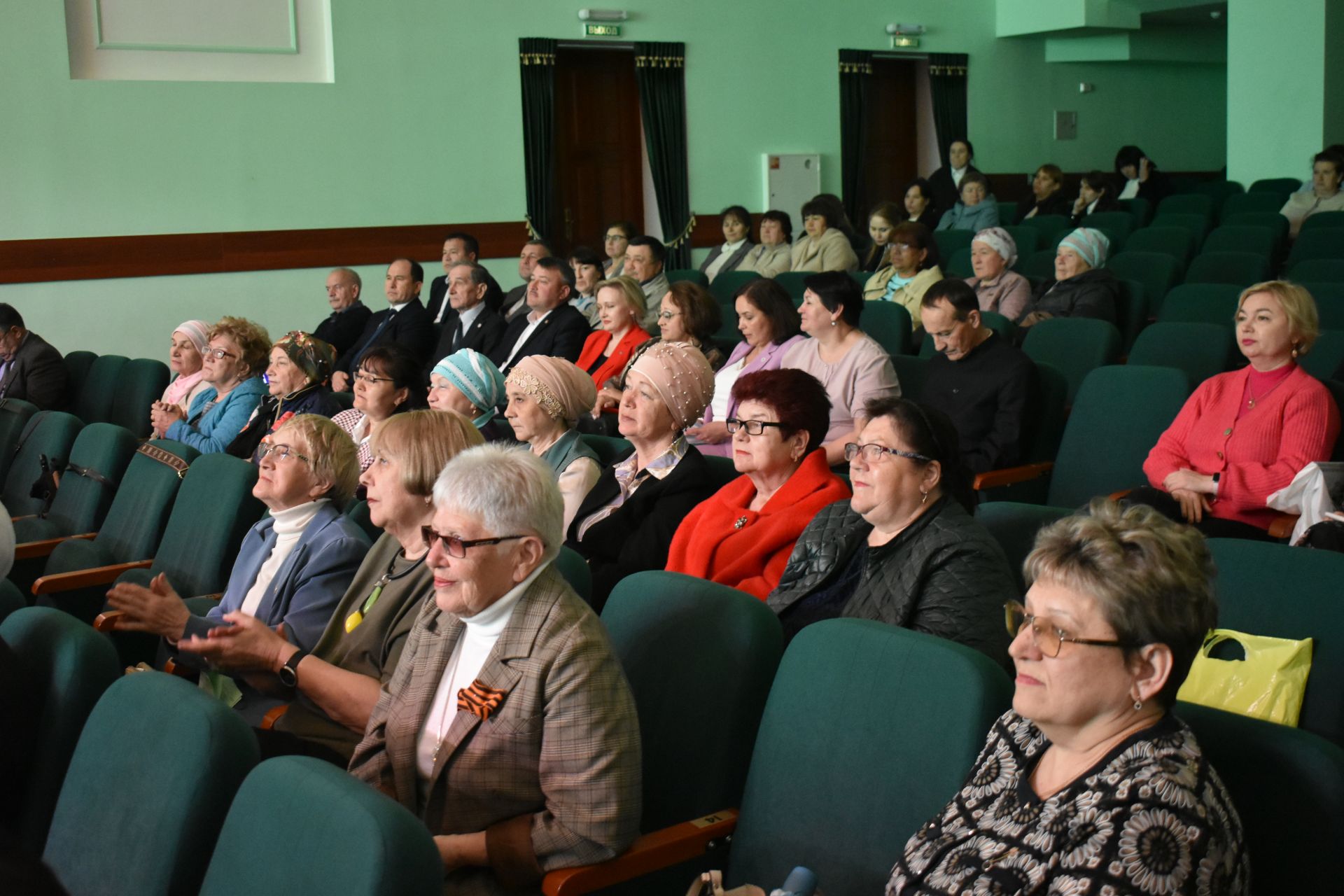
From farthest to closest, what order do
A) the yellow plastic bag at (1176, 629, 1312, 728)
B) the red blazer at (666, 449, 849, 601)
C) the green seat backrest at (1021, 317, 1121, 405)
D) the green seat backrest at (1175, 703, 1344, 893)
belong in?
the green seat backrest at (1021, 317, 1121, 405) → the red blazer at (666, 449, 849, 601) → the yellow plastic bag at (1176, 629, 1312, 728) → the green seat backrest at (1175, 703, 1344, 893)

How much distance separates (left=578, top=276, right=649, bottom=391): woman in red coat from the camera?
18.3 feet

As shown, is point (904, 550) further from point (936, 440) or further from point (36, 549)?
point (36, 549)

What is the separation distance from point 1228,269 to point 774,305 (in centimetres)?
325

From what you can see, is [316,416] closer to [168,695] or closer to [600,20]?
[168,695]

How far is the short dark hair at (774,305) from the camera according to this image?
15.7 feet

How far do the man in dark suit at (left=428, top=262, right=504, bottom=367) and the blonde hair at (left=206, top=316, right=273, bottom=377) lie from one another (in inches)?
58.0

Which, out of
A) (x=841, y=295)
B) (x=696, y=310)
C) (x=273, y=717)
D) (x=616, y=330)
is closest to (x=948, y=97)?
(x=616, y=330)

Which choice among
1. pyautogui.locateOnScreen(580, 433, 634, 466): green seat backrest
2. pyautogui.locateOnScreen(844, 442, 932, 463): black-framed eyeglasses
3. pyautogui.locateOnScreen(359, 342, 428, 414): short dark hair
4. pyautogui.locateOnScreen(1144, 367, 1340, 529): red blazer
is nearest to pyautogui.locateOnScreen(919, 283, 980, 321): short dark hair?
pyautogui.locateOnScreen(1144, 367, 1340, 529): red blazer

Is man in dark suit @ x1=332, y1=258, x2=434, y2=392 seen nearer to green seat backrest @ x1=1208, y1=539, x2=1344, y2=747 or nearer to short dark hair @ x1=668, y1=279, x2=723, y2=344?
short dark hair @ x1=668, y1=279, x2=723, y2=344

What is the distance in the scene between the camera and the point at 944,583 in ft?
7.62

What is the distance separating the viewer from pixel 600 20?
33.1 ft

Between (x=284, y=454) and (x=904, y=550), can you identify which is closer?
(x=904, y=550)

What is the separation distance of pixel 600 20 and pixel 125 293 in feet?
13.7

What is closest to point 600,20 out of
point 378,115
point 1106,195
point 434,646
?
point 378,115
